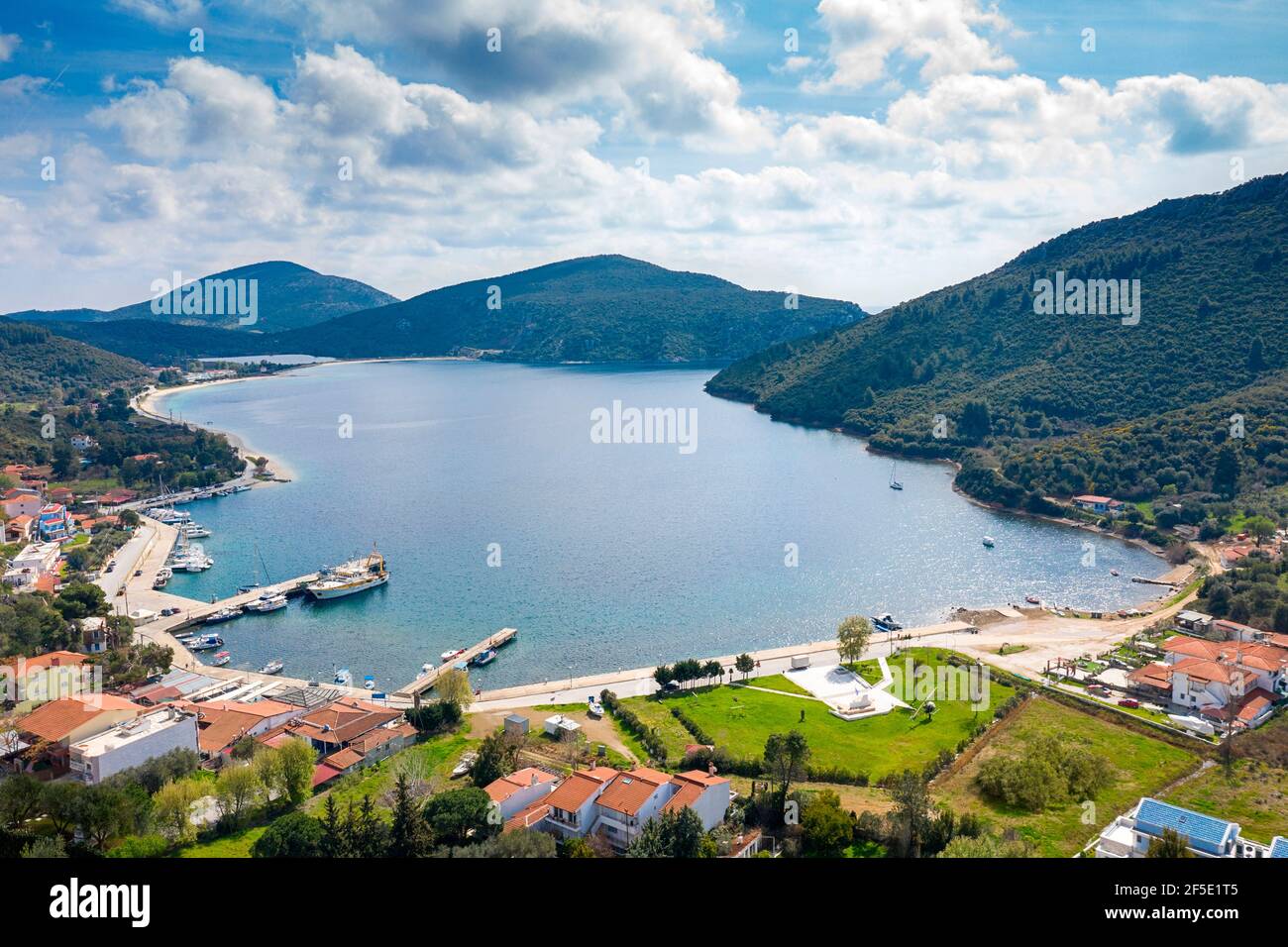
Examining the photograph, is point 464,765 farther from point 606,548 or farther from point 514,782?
point 606,548

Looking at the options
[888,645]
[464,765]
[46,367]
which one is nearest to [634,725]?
[464,765]

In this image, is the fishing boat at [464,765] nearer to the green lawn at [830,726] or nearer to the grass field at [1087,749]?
the green lawn at [830,726]

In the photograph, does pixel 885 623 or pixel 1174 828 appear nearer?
pixel 1174 828

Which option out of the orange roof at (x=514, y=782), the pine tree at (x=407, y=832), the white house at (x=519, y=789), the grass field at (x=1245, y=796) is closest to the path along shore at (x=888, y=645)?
the orange roof at (x=514, y=782)

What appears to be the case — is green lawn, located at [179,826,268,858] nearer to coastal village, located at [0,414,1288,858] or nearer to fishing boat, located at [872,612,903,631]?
coastal village, located at [0,414,1288,858]
